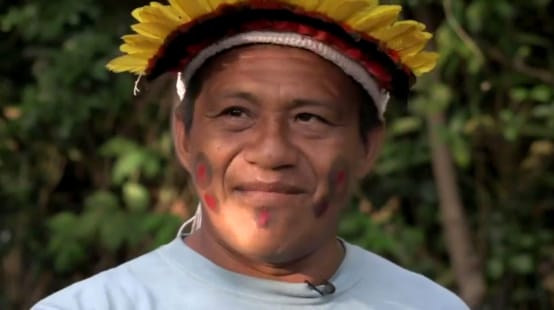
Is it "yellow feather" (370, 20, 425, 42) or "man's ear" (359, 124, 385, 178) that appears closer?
"yellow feather" (370, 20, 425, 42)

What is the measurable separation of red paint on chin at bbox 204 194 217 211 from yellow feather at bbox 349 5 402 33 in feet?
1.29

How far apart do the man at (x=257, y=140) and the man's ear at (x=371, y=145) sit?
0.26ft

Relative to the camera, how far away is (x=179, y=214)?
506cm

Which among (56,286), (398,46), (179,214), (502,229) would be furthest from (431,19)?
(398,46)

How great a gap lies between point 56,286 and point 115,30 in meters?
1.27

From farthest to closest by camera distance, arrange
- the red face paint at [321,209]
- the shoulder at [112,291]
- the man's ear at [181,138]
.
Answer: the man's ear at [181,138]
the red face paint at [321,209]
the shoulder at [112,291]

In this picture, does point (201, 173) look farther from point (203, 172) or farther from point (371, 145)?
point (371, 145)

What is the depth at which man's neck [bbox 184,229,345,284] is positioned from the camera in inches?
95.3

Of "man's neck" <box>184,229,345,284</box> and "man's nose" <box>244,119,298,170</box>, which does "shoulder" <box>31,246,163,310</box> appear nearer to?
"man's neck" <box>184,229,345,284</box>

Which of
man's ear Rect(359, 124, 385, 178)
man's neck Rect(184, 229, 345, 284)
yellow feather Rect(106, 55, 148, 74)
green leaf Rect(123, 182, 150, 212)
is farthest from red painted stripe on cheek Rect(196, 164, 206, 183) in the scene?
green leaf Rect(123, 182, 150, 212)

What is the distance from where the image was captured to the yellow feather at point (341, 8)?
233 centimetres

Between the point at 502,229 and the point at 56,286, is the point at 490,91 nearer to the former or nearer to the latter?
the point at 502,229

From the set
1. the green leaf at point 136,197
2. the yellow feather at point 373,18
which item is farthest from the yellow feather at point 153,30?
the green leaf at point 136,197

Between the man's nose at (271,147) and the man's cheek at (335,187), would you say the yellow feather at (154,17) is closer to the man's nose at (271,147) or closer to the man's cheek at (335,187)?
the man's nose at (271,147)
